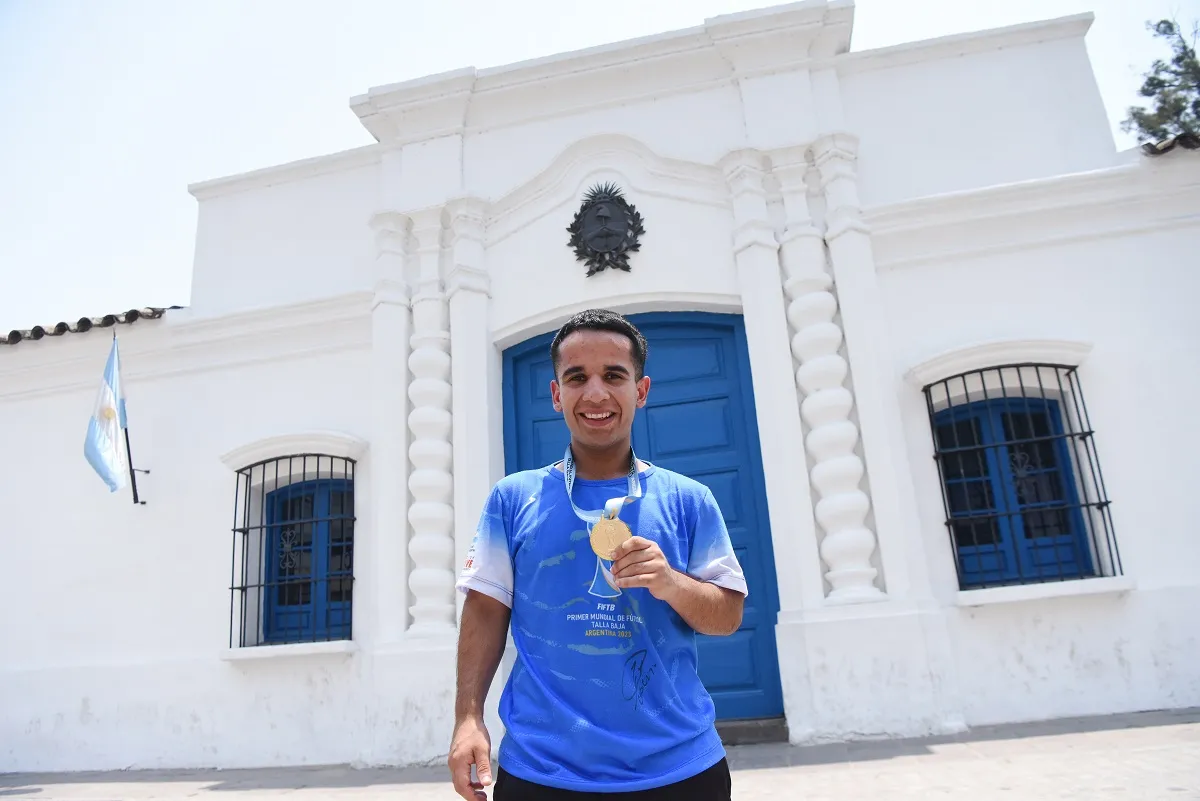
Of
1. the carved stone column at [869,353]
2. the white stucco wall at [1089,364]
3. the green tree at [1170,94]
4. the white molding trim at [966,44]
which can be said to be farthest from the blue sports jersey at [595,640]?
the green tree at [1170,94]

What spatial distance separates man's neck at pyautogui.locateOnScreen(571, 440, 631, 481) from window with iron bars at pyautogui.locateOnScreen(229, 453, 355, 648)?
15.5ft

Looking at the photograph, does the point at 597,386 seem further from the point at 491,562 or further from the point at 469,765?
the point at 469,765

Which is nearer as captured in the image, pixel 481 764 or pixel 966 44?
pixel 481 764

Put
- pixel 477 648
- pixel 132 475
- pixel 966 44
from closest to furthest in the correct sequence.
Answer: pixel 477 648, pixel 966 44, pixel 132 475

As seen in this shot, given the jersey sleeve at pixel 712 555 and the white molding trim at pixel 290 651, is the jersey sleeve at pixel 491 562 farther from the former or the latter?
the white molding trim at pixel 290 651

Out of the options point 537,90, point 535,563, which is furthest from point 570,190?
point 535,563

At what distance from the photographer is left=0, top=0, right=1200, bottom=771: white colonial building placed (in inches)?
200

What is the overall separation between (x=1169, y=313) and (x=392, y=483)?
18.1 feet

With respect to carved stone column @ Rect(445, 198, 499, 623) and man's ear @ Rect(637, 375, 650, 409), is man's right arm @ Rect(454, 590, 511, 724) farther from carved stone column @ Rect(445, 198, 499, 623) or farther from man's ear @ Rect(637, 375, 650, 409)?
carved stone column @ Rect(445, 198, 499, 623)

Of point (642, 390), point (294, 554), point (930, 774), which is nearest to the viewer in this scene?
point (642, 390)

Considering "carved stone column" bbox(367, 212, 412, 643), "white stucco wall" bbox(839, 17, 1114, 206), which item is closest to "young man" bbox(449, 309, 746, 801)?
"carved stone column" bbox(367, 212, 412, 643)

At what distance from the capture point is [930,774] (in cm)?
389
